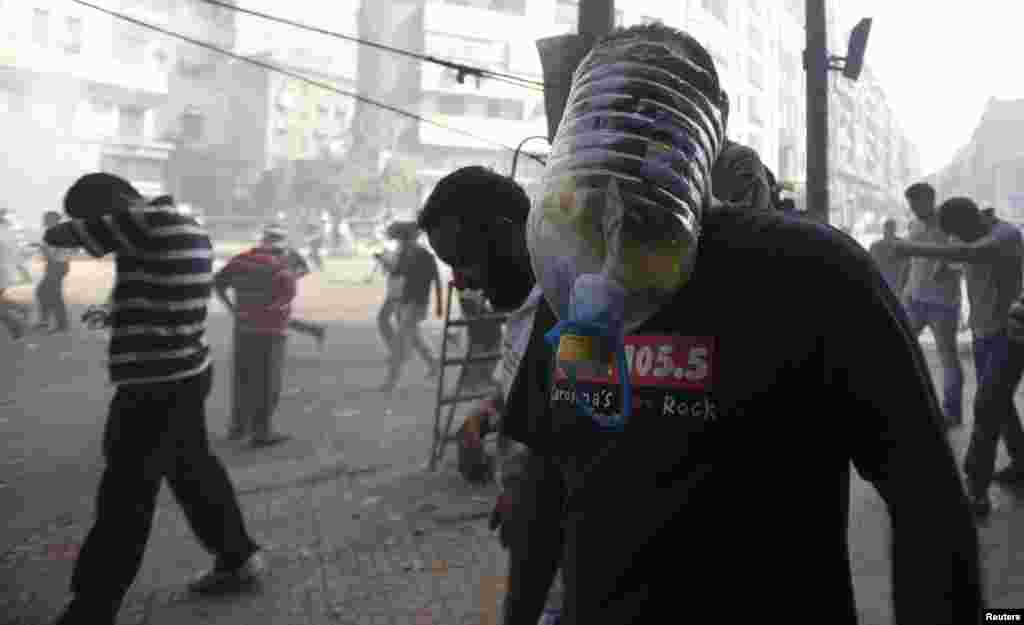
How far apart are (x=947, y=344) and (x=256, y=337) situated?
5.31m

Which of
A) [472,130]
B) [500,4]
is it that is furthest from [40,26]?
[500,4]

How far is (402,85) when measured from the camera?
60.2 metres

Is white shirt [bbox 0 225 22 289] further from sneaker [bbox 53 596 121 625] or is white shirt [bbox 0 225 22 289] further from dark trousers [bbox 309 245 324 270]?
dark trousers [bbox 309 245 324 270]

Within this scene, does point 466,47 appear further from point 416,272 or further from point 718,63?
point 718,63

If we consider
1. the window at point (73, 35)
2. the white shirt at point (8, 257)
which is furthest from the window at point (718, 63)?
the window at point (73, 35)

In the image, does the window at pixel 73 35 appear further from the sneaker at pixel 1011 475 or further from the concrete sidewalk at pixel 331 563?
the sneaker at pixel 1011 475

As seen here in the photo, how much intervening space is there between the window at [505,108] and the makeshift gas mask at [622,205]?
191 feet

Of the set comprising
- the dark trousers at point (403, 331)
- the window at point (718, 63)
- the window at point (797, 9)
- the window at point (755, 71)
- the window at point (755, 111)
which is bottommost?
the dark trousers at point (403, 331)

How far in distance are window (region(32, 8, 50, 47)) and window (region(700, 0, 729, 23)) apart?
48.5 m

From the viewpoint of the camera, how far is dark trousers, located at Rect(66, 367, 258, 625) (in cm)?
288

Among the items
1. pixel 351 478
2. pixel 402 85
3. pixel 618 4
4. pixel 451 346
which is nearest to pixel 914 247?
pixel 618 4

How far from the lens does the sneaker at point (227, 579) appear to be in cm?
337

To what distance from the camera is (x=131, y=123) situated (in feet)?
156

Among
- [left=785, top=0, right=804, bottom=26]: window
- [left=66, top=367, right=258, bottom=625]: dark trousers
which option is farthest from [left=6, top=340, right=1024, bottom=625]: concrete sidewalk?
[left=785, top=0, right=804, bottom=26]: window
